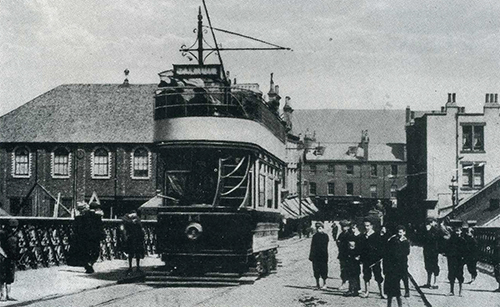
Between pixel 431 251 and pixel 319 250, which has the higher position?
pixel 319 250

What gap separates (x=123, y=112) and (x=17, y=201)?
8.10 metres

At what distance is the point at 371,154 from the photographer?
280ft

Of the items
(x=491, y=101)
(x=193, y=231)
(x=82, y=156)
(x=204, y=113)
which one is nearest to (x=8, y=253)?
(x=193, y=231)

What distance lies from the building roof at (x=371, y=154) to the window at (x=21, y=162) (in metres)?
48.8

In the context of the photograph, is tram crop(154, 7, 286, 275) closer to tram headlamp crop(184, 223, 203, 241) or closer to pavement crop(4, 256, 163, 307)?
tram headlamp crop(184, 223, 203, 241)

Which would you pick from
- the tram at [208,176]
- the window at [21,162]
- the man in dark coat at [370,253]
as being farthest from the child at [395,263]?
the window at [21,162]

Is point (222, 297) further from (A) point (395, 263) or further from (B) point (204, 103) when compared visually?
(B) point (204, 103)

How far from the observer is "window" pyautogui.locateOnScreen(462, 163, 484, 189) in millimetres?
49469

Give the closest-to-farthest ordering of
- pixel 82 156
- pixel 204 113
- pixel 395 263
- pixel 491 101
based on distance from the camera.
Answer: pixel 395 263 → pixel 204 113 → pixel 82 156 → pixel 491 101

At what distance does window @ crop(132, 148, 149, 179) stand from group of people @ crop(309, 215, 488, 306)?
25226 mm

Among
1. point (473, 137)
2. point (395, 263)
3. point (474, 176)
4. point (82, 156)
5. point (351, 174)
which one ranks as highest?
point (473, 137)

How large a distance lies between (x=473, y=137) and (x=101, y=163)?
2631 centimetres

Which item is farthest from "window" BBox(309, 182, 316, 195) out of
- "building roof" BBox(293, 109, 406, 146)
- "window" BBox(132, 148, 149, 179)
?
"window" BBox(132, 148, 149, 179)

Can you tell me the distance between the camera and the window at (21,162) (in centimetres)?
4109
